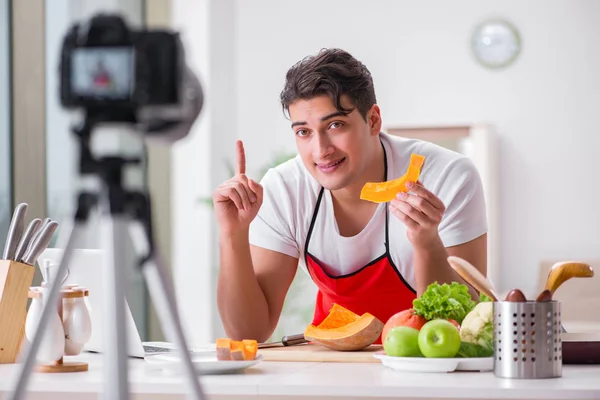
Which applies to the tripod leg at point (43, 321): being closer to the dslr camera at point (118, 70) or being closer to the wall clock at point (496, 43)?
the dslr camera at point (118, 70)

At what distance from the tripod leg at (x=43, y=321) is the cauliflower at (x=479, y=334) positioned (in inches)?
36.1

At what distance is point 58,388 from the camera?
61.9 inches

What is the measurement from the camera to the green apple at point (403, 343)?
165 cm

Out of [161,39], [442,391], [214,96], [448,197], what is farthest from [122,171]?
[214,96]

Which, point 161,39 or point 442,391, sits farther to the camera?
point 442,391

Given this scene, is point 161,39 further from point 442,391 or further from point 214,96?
point 214,96

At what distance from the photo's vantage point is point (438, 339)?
1.63m

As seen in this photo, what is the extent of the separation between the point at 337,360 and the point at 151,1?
458 centimetres

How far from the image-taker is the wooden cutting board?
1.82 metres

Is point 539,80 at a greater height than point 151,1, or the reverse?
point 151,1

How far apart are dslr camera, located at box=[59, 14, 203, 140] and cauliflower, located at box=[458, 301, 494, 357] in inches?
36.0

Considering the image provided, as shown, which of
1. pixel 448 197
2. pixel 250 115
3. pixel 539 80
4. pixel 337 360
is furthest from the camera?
pixel 250 115

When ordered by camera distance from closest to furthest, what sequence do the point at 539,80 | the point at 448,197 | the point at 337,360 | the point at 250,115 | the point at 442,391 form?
1. the point at 442,391
2. the point at 337,360
3. the point at 448,197
4. the point at 539,80
5. the point at 250,115

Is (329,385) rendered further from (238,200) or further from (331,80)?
(331,80)
